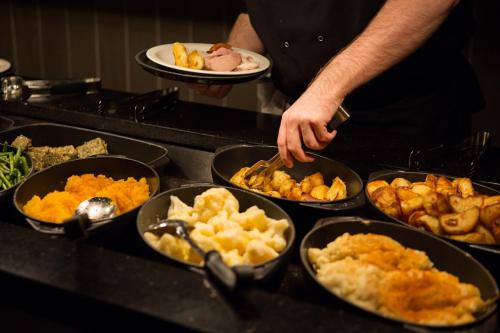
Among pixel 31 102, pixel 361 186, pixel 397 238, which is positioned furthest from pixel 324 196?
pixel 31 102

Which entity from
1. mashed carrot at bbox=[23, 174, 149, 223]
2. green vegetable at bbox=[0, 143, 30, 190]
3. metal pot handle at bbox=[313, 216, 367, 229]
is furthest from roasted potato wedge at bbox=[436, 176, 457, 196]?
green vegetable at bbox=[0, 143, 30, 190]

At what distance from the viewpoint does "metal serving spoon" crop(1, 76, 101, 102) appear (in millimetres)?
2268

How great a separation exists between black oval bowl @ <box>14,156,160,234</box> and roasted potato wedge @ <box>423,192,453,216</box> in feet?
2.34

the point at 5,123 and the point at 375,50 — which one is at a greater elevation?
the point at 375,50

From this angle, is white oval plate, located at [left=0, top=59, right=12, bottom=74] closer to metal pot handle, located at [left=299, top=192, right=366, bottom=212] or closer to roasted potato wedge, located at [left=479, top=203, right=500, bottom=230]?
metal pot handle, located at [left=299, top=192, right=366, bottom=212]

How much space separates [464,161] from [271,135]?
2.15 ft

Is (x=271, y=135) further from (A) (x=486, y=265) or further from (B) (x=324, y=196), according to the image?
(A) (x=486, y=265)

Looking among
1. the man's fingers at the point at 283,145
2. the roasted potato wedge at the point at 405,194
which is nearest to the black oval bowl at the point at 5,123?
the man's fingers at the point at 283,145

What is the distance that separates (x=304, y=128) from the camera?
5.12 ft

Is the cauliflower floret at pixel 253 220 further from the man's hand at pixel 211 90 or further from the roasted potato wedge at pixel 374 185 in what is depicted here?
the man's hand at pixel 211 90

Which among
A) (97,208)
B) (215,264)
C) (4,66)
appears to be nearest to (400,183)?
(215,264)

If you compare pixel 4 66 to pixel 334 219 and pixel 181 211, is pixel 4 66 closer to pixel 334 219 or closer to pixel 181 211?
pixel 181 211

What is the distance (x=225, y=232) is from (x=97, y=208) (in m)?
0.38

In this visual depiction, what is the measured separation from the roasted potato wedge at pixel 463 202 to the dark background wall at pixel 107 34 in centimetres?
283
